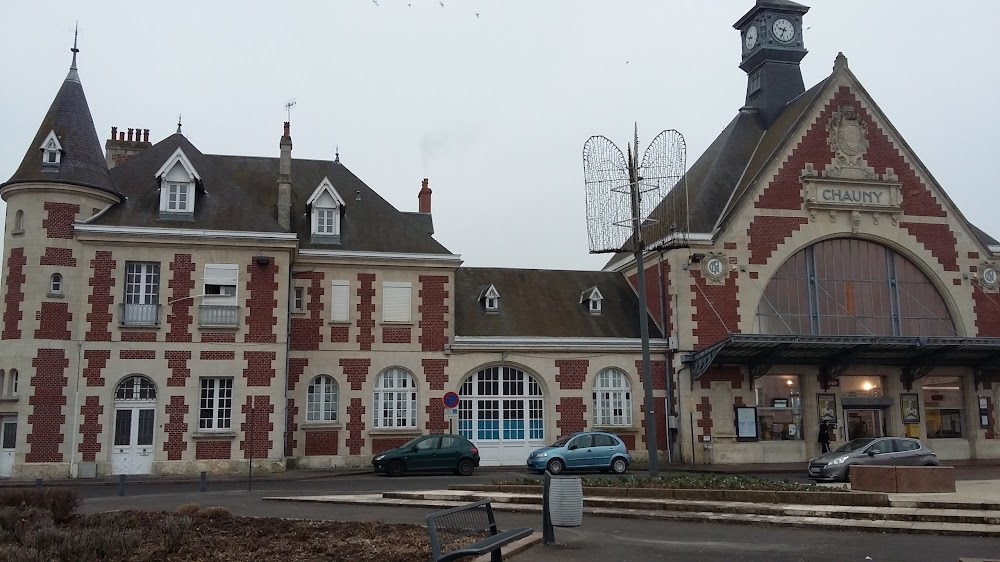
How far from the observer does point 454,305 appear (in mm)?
32031

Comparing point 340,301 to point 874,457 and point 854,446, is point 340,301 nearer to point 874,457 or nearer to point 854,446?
point 854,446

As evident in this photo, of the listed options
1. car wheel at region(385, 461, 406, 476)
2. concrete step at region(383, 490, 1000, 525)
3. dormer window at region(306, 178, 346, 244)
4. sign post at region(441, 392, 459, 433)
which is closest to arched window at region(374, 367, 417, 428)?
sign post at region(441, 392, 459, 433)

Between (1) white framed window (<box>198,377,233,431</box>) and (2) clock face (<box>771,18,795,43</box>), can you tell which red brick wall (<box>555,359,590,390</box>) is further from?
(2) clock face (<box>771,18,795,43</box>)

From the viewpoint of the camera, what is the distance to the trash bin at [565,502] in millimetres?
12086

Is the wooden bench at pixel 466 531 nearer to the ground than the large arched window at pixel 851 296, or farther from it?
nearer to the ground

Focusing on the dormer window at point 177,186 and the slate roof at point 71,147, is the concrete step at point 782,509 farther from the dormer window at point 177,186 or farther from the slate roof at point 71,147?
the slate roof at point 71,147

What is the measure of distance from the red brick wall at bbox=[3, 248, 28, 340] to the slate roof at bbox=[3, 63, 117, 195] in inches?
93.1

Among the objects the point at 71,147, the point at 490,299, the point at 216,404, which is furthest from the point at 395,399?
the point at 71,147

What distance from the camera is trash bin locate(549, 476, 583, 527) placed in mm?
12086

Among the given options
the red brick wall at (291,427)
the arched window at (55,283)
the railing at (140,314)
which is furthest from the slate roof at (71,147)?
the red brick wall at (291,427)

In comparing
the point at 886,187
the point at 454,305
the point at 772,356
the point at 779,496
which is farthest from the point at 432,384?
the point at 886,187

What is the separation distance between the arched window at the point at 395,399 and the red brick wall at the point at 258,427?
3.84 meters

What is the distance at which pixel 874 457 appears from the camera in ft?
75.2

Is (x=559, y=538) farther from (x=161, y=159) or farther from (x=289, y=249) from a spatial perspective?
(x=161, y=159)
